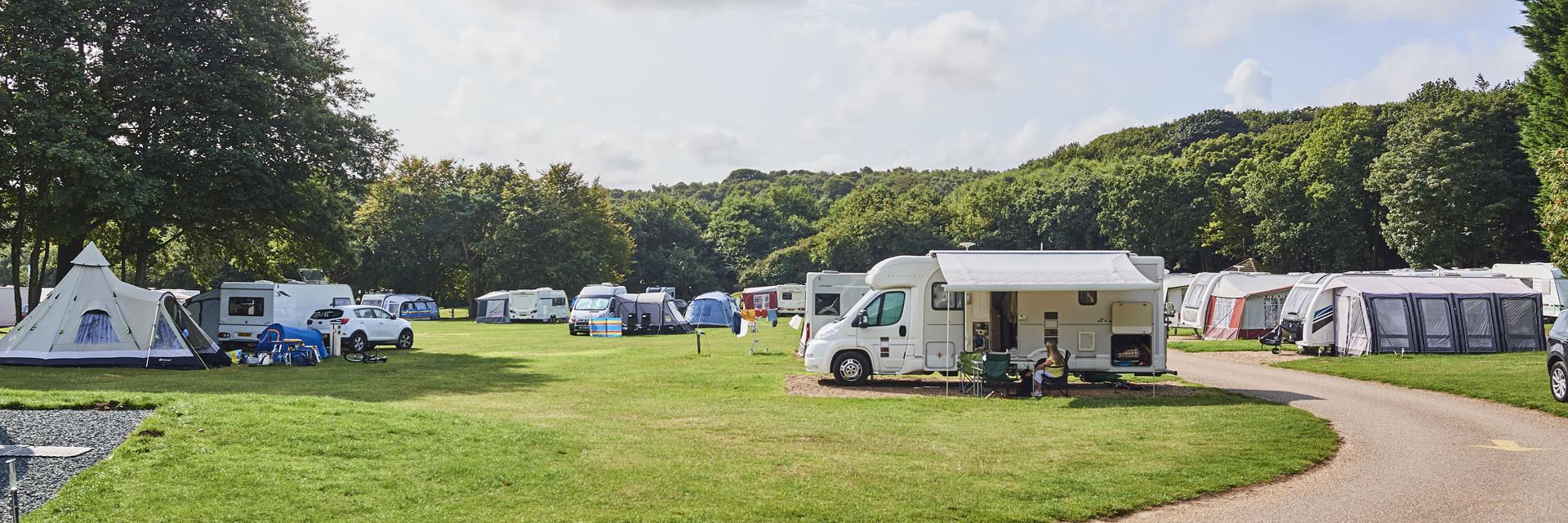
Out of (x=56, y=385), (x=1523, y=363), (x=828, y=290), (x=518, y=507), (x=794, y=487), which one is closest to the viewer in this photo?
(x=518, y=507)

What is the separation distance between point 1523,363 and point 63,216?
29188mm

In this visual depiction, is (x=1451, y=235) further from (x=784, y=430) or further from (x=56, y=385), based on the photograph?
(x=56, y=385)

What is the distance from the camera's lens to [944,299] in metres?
17.6

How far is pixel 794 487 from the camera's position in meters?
8.81

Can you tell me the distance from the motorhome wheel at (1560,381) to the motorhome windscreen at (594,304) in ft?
93.6

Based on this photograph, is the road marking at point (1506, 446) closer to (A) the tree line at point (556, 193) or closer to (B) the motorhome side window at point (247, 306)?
(A) the tree line at point (556, 193)

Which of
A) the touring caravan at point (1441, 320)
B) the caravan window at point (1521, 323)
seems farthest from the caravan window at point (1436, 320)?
the caravan window at point (1521, 323)

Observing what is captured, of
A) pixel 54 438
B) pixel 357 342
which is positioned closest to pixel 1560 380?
pixel 54 438

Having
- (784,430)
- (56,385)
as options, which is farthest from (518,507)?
(56,385)

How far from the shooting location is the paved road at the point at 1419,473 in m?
8.25

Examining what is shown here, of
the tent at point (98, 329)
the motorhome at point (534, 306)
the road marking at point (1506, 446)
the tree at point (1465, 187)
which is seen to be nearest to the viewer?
the road marking at point (1506, 446)

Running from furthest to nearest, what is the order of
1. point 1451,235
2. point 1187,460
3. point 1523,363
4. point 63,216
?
point 1451,235
point 63,216
point 1523,363
point 1187,460

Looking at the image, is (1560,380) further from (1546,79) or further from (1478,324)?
(1546,79)

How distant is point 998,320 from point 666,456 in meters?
8.94
